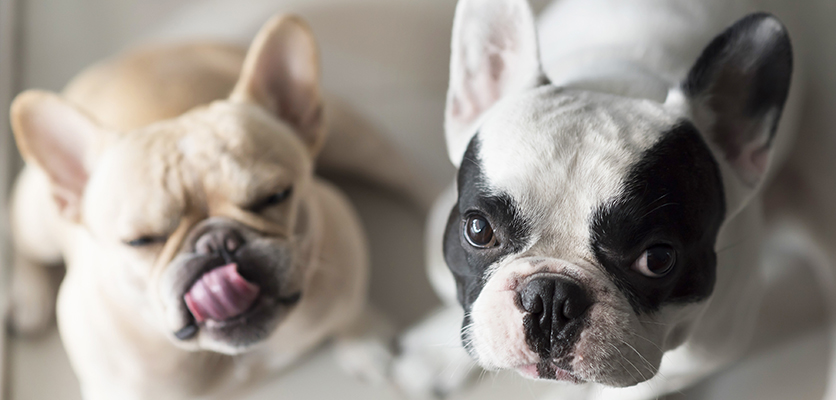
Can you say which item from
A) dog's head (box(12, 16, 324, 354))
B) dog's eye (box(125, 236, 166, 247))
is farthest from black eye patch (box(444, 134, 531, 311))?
dog's eye (box(125, 236, 166, 247))

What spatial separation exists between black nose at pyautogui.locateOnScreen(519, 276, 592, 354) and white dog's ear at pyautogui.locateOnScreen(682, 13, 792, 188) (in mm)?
303

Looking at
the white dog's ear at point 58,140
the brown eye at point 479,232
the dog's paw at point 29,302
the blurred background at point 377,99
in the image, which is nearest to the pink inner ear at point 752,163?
the brown eye at point 479,232

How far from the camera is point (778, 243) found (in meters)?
1.52

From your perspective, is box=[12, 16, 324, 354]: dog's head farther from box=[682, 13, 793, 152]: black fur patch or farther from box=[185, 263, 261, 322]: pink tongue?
box=[682, 13, 793, 152]: black fur patch

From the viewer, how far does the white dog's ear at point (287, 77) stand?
109 centimetres

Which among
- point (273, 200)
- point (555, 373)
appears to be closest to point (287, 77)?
point (273, 200)

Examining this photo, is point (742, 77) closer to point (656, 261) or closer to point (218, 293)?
point (656, 261)

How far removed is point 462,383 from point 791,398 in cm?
67

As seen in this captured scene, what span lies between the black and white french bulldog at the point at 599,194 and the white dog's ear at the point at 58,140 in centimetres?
60

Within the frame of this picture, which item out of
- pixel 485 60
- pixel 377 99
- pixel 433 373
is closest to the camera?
pixel 485 60

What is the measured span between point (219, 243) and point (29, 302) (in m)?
0.77

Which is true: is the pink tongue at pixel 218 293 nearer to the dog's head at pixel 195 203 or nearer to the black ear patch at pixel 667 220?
the dog's head at pixel 195 203

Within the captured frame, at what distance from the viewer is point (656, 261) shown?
0.80 m

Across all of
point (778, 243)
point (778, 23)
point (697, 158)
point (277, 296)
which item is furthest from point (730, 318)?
point (277, 296)
